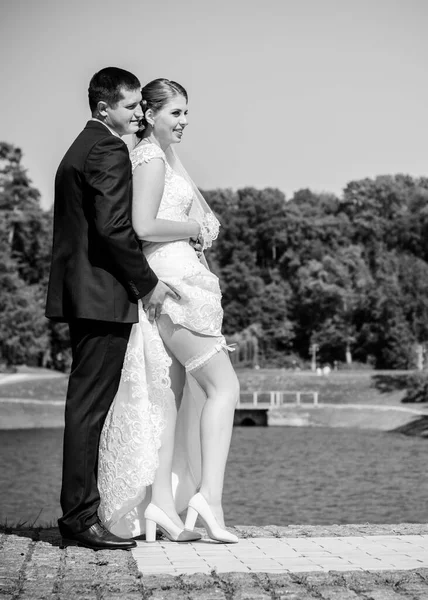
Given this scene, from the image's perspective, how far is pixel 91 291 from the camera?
14.8ft

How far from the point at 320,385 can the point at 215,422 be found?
5131 cm

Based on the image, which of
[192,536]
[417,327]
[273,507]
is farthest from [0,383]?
[192,536]

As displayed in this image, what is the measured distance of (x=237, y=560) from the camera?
4.20 m

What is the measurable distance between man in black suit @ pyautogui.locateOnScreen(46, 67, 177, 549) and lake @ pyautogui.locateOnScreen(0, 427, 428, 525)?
379 inches

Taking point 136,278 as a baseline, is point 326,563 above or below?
below

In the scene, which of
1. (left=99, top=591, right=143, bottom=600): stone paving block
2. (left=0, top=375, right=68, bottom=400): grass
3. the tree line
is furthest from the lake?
the tree line

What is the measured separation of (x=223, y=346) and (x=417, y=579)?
1.54 metres

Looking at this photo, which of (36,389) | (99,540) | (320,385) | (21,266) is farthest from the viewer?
(21,266)

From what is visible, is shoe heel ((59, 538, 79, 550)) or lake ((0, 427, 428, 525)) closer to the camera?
shoe heel ((59, 538, 79, 550))

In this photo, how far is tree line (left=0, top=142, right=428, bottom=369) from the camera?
179 feet

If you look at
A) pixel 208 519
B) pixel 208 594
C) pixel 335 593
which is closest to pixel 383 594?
pixel 335 593

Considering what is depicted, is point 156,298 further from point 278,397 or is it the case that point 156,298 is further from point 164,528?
point 278,397

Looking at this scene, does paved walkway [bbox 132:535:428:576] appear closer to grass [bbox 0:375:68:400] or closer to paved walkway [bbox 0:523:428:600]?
paved walkway [bbox 0:523:428:600]

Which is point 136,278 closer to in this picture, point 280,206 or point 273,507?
point 273,507
